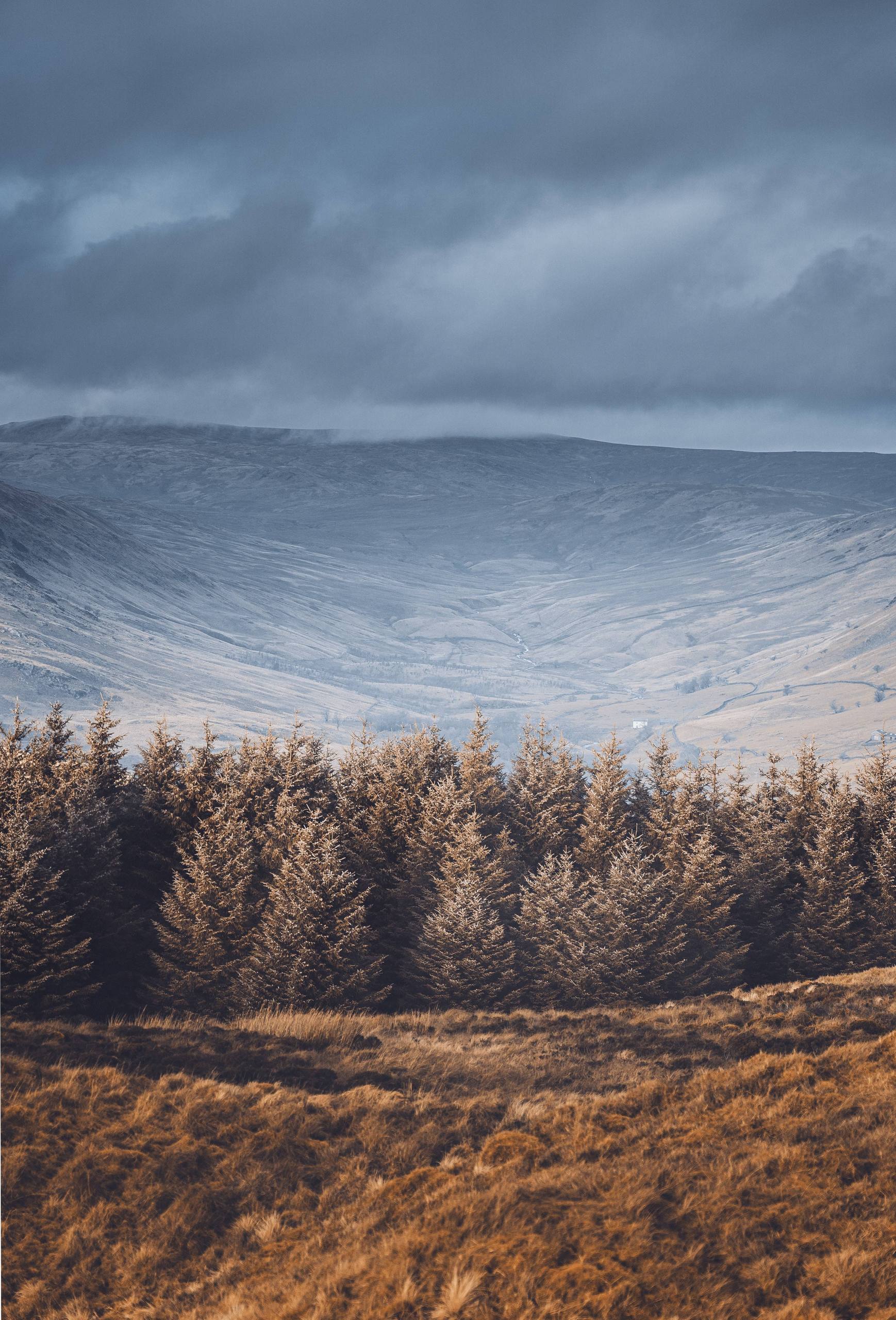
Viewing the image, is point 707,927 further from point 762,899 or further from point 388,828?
point 388,828

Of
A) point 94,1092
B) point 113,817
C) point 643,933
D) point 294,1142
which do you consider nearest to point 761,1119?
point 294,1142

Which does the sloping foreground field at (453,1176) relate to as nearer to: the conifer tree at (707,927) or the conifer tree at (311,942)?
the conifer tree at (311,942)

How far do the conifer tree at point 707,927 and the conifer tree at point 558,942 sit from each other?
173 inches

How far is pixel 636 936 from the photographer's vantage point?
109ft

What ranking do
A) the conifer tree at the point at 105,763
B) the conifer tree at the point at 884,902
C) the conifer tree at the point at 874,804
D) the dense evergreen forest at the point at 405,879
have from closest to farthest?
1. the dense evergreen forest at the point at 405,879
2. the conifer tree at the point at 105,763
3. the conifer tree at the point at 884,902
4. the conifer tree at the point at 874,804

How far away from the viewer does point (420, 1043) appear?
24.0 m

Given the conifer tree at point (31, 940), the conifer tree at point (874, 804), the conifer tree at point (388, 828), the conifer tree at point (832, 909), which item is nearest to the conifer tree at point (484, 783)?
the conifer tree at point (388, 828)

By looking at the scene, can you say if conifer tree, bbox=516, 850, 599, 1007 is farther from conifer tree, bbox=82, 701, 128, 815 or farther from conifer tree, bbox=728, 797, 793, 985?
conifer tree, bbox=82, 701, 128, 815

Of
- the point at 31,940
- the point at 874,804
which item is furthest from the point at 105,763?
the point at 874,804

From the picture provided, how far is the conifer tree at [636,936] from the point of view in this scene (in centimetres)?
3266

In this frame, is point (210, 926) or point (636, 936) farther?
point (636, 936)

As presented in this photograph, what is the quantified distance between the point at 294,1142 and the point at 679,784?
32.4 metres

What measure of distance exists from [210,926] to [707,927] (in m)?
20.6

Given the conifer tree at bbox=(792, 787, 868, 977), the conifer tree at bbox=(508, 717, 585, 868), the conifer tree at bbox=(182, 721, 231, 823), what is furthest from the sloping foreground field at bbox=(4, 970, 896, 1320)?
the conifer tree at bbox=(508, 717, 585, 868)
